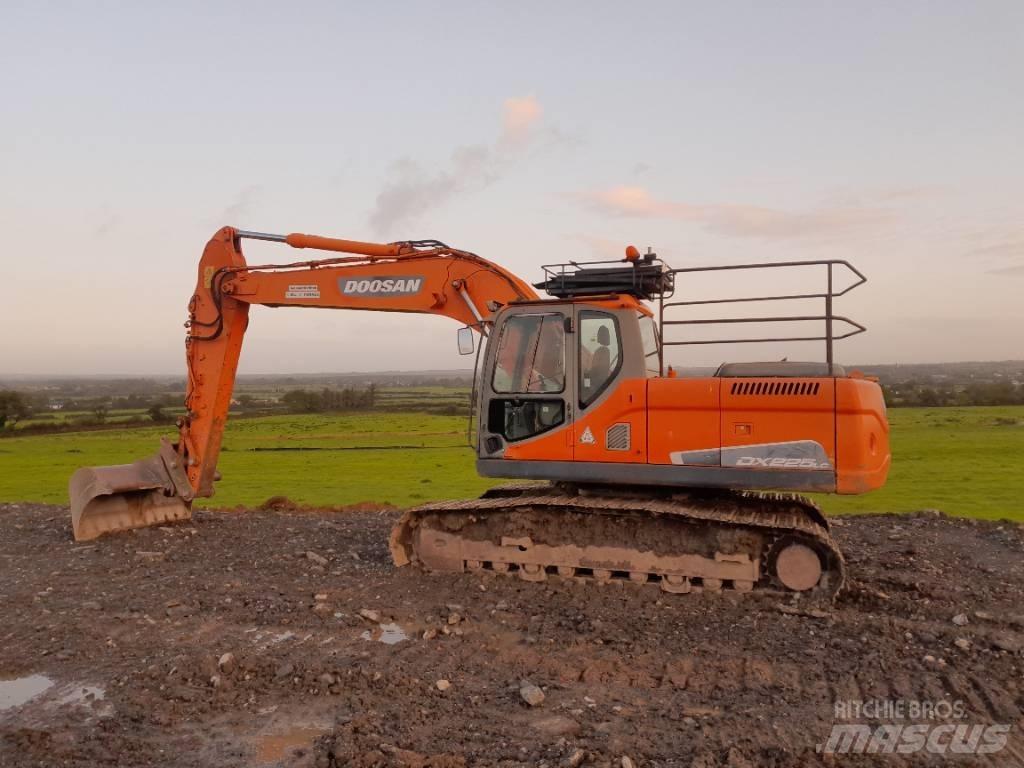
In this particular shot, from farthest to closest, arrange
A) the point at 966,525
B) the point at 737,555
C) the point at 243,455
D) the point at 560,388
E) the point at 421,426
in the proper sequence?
the point at 421,426, the point at 243,455, the point at 966,525, the point at 560,388, the point at 737,555

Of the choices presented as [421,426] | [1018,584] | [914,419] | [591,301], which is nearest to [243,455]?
[421,426]

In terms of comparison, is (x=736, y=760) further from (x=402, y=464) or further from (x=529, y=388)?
(x=402, y=464)

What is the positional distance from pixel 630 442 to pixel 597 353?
1.03 metres

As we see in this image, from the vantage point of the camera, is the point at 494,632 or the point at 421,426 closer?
the point at 494,632

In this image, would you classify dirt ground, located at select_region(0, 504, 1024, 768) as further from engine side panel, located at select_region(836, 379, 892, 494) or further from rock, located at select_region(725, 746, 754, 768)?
engine side panel, located at select_region(836, 379, 892, 494)

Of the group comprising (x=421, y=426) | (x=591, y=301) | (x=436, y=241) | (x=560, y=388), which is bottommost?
(x=421, y=426)

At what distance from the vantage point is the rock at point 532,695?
206 inches

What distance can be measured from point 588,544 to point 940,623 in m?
3.33

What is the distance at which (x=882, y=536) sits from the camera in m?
10.9

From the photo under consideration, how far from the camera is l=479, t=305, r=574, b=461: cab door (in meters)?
8.23

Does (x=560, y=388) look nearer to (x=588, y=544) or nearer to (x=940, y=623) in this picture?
(x=588, y=544)

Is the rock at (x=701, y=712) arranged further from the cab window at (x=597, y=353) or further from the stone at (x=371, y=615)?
the cab window at (x=597, y=353)

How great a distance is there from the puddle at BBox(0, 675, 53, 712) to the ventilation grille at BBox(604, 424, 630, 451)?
534cm

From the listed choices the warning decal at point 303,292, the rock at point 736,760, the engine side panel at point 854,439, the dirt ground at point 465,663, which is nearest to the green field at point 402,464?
the warning decal at point 303,292
